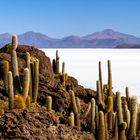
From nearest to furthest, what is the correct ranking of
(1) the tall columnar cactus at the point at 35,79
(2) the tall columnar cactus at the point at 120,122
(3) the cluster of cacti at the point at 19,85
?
(3) the cluster of cacti at the point at 19,85, (2) the tall columnar cactus at the point at 120,122, (1) the tall columnar cactus at the point at 35,79

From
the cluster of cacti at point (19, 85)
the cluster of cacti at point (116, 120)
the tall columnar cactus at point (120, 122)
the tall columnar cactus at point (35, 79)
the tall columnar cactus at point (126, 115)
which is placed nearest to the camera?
the cluster of cacti at point (19, 85)

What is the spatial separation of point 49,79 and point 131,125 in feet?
6.97

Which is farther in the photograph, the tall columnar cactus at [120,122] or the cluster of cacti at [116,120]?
the tall columnar cactus at [120,122]

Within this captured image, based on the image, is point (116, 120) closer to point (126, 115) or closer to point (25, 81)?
point (126, 115)

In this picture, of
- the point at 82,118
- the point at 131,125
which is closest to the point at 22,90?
the point at 82,118

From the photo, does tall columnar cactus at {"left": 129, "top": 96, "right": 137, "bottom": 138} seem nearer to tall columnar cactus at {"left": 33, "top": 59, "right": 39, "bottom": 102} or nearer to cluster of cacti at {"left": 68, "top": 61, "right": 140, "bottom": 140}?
cluster of cacti at {"left": 68, "top": 61, "right": 140, "bottom": 140}

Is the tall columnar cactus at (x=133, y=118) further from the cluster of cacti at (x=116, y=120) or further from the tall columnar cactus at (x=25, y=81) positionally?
the tall columnar cactus at (x=25, y=81)

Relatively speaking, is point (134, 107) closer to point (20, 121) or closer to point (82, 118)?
point (82, 118)

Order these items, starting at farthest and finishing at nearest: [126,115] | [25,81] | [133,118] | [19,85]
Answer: [19,85] < [133,118] < [126,115] < [25,81]

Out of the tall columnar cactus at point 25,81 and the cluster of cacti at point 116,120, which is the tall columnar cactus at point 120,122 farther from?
the tall columnar cactus at point 25,81

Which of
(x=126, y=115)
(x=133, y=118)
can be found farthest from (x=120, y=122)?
(x=133, y=118)

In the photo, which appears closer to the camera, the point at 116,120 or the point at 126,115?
the point at 116,120

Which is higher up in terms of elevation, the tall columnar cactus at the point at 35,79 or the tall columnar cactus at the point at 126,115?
the tall columnar cactus at the point at 35,79

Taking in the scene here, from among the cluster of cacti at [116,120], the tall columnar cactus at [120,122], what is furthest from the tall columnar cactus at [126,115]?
the tall columnar cactus at [120,122]
